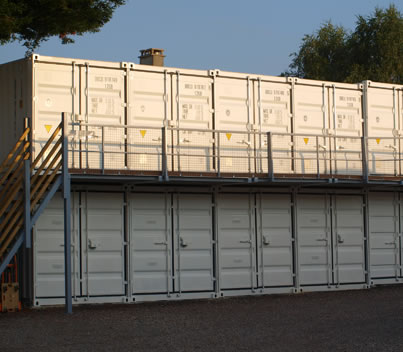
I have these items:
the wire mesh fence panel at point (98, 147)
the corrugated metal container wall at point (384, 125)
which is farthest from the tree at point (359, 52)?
the wire mesh fence panel at point (98, 147)

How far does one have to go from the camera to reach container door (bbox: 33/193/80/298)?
656 inches

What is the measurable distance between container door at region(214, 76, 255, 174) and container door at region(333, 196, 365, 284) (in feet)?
9.56

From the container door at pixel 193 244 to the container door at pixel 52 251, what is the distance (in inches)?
92.2

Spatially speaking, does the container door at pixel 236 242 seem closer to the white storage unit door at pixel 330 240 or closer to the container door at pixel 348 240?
the white storage unit door at pixel 330 240

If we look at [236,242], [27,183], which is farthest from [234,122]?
[27,183]

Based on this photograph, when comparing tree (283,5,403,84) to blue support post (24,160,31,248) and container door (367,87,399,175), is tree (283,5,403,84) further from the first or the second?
blue support post (24,160,31,248)

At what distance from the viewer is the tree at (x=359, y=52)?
41281 millimetres

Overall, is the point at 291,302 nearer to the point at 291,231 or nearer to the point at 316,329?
the point at 291,231

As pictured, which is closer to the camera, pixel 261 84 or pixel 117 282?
pixel 117 282

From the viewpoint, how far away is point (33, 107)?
16.5 m

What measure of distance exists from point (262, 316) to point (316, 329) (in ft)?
6.80

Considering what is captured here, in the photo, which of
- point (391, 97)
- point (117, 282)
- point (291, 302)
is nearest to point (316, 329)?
point (291, 302)

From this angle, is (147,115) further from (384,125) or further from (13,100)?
(384,125)

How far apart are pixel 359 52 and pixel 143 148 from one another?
28114 millimetres
